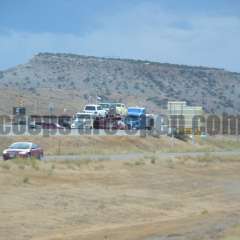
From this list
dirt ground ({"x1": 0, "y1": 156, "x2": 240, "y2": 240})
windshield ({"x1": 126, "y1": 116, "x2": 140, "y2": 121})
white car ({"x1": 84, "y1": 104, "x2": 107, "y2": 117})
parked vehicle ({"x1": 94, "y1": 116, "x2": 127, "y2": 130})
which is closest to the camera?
dirt ground ({"x1": 0, "y1": 156, "x2": 240, "y2": 240})

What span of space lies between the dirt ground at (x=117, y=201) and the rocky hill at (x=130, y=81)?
98749 mm

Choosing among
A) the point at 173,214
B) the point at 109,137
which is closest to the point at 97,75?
the point at 109,137

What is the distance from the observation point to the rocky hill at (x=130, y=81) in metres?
159

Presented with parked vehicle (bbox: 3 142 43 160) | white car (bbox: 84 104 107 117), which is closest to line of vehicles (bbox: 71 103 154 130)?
white car (bbox: 84 104 107 117)

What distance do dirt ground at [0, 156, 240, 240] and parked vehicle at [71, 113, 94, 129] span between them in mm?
28718

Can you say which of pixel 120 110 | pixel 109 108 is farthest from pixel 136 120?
pixel 109 108

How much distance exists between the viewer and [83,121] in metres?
80.3

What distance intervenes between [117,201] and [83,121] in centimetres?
5017

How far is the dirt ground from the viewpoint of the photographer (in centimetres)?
2178

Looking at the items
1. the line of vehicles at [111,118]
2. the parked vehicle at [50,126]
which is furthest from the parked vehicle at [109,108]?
the parked vehicle at [50,126]

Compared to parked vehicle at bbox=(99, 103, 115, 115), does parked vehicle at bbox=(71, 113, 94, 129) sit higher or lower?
lower

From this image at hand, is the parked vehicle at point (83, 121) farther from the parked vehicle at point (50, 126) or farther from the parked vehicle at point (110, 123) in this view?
the parked vehicle at point (50, 126)

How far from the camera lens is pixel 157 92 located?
563ft

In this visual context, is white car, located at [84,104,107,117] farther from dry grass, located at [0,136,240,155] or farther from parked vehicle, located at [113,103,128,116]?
dry grass, located at [0,136,240,155]
